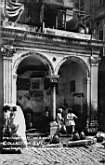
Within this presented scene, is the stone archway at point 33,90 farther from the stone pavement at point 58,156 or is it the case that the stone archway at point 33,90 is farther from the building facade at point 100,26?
the stone pavement at point 58,156

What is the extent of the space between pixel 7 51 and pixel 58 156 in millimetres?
6346

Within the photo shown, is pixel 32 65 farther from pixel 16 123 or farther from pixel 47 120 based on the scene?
pixel 16 123

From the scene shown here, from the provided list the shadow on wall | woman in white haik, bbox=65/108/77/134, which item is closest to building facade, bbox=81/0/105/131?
the shadow on wall

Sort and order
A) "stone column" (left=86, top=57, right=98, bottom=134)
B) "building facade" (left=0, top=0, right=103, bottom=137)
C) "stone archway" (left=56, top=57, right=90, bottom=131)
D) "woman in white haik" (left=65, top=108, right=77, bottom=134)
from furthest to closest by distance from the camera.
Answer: "stone archway" (left=56, top=57, right=90, bottom=131) < "stone column" (left=86, top=57, right=98, bottom=134) < "woman in white haik" (left=65, top=108, right=77, bottom=134) < "building facade" (left=0, top=0, right=103, bottom=137)

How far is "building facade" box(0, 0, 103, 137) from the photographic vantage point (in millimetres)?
13984

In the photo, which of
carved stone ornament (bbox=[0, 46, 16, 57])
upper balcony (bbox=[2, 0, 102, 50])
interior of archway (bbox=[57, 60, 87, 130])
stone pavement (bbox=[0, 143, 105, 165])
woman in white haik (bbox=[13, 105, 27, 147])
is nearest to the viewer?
stone pavement (bbox=[0, 143, 105, 165])

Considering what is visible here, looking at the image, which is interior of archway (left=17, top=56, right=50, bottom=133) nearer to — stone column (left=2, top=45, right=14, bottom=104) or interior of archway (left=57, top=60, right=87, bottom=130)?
interior of archway (left=57, top=60, right=87, bottom=130)

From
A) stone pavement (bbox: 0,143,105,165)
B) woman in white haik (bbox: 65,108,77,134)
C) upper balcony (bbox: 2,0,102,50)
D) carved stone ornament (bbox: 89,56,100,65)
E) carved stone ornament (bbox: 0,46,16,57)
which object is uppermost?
upper balcony (bbox: 2,0,102,50)

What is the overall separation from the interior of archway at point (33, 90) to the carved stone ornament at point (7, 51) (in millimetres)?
3706

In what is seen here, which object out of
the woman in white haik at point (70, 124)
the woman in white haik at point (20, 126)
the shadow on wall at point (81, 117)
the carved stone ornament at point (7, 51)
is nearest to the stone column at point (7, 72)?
the carved stone ornament at point (7, 51)

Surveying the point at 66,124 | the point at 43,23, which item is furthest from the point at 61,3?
the point at 66,124

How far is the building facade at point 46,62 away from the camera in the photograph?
45.9 feet

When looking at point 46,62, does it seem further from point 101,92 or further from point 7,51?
point 101,92

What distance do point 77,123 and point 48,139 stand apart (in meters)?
3.34
